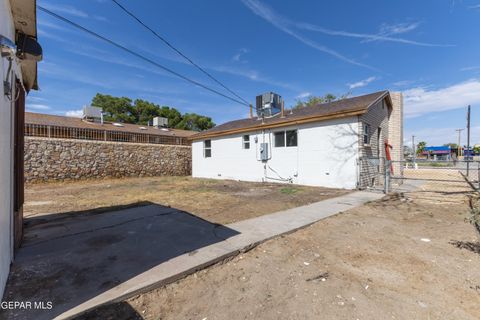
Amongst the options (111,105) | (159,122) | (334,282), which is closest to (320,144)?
(334,282)

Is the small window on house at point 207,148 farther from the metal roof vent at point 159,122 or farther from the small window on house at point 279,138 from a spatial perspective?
the metal roof vent at point 159,122

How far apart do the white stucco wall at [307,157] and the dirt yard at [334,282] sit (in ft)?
18.2

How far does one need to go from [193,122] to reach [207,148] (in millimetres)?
18140

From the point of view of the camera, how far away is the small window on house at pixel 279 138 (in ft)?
39.5

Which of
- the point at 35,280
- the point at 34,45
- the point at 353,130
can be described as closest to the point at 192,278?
the point at 35,280

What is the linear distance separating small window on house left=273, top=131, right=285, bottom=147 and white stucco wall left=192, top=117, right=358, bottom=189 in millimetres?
242

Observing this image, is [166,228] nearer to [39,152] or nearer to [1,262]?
[1,262]

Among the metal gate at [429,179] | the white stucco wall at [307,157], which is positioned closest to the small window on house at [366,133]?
the white stucco wall at [307,157]

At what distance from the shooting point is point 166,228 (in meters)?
4.30

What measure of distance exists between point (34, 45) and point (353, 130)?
10.2 meters

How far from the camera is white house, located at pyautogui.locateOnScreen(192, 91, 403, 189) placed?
374 inches

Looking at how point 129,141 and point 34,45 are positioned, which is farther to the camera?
point 129,141

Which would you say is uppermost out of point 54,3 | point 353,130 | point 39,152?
point 54,3

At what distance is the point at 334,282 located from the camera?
255cm
